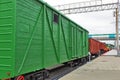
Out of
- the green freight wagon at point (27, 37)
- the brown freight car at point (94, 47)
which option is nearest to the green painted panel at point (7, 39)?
the green freight wagon at point (27, 37)

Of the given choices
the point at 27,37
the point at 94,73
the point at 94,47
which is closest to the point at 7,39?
the point at 27,37

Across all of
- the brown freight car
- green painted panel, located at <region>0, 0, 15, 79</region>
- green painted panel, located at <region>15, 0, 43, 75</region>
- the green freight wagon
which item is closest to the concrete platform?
the green freight wagon

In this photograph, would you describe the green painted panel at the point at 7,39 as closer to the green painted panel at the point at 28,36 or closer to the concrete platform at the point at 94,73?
the green painted panel at the point at 28,36

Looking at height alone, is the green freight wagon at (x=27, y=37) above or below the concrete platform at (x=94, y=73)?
above

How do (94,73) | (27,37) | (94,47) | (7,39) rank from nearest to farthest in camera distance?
(7,39)
(27,37)
(94,73)
(94,47)

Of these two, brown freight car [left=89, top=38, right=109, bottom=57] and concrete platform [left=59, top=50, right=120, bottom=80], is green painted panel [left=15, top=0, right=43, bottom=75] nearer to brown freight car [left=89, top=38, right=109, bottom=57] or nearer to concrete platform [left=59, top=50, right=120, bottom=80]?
concrete platform [left=59, top=50, right=120, bottom=80]

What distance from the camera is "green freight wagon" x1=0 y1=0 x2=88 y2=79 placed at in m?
6.64

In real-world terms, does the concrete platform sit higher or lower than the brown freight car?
lower

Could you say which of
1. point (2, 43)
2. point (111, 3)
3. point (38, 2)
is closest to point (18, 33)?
point (2, 43)

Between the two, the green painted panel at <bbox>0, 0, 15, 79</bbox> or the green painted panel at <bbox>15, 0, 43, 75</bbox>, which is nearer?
the green painted panel at <bbox>0, 0, 15, 79</bbox>

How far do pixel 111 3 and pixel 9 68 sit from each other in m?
30.6

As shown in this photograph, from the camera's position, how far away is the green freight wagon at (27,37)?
6645 millimetres

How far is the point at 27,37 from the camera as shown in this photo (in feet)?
24.8

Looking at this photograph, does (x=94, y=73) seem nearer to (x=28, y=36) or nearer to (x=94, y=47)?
(x=28, y=36)
